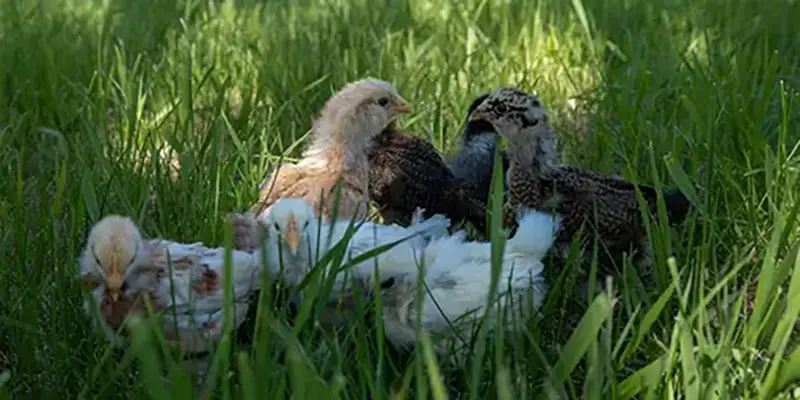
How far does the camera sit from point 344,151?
3660mm

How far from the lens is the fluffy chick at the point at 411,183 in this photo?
11.5ft

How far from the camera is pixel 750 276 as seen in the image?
2.63m

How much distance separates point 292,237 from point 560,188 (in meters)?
0.86

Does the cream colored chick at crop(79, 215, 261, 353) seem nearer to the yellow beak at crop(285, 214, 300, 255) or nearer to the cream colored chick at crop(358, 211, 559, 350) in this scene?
the yellow beak at crop(285, 214, 300, 255)

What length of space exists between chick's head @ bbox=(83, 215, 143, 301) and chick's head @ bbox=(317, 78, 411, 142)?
132cm

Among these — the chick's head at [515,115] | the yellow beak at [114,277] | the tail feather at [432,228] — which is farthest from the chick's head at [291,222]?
the chick's head at [515,115]

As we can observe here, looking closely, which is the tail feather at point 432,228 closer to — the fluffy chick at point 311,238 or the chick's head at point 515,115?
the fluffy chick at point 311,238

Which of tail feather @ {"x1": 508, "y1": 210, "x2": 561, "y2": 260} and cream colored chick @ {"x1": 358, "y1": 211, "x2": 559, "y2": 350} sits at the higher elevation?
tail feather @ {"x1": 508, "y1": 210, "x2": 561, "y2": 260}

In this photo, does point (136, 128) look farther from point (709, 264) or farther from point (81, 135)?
point (709, 264)

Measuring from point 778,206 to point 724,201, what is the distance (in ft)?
0.84

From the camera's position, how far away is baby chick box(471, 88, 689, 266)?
3.03 m

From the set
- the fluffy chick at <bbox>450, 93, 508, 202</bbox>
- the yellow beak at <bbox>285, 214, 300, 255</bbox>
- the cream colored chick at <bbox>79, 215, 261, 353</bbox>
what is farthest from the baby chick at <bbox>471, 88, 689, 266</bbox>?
the cream colored chick at <bbox>79, 215, 261, 353</bbox>

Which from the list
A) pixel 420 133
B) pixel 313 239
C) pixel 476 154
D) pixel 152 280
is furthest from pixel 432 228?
pixel 420 133

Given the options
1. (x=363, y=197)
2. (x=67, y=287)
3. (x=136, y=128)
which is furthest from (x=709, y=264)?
(x=136, y=128)
